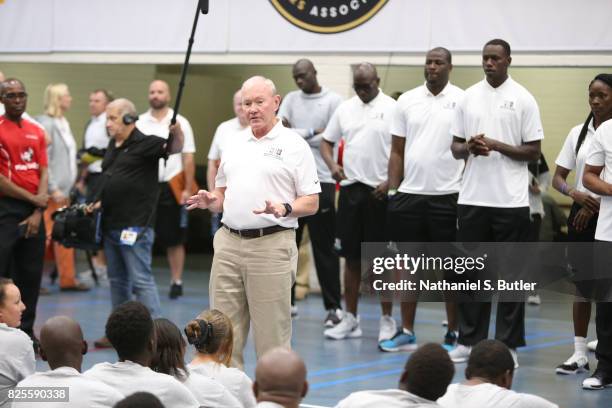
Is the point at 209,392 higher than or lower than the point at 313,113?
lower

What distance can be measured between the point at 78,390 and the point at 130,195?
4407 mm

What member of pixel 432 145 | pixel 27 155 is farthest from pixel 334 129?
pixel 27 155

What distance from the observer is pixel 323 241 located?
32.2ft

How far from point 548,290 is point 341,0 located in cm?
370

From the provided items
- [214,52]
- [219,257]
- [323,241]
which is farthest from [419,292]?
[214,52]

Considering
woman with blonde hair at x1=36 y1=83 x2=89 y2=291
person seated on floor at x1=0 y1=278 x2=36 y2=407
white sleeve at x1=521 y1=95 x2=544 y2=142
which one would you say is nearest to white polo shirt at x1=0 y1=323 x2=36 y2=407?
person seated on floor at x1=0 y1=278 x2=36 y2=407

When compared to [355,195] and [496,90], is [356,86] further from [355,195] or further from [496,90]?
[496,90]

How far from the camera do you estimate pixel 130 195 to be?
8.40 m

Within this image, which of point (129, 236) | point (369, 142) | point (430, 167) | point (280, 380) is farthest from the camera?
point (369, 142)

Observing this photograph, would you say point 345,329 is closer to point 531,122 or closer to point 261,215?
point 531,122

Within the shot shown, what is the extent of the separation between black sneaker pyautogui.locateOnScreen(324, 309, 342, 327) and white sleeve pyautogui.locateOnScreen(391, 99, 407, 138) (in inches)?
71.7

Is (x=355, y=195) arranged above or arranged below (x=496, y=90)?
below

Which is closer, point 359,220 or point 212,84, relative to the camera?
point 359,220

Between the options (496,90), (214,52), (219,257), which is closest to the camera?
(219,257)
